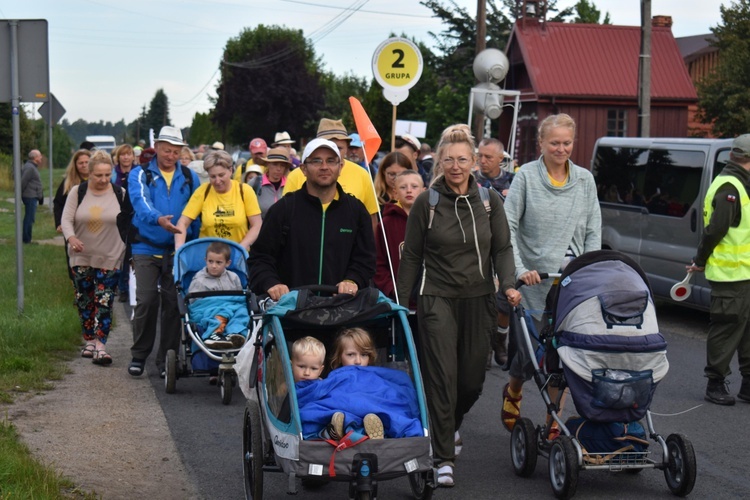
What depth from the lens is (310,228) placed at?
6.76 m

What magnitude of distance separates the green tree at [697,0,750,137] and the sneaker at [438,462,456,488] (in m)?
28.0

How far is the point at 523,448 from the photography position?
6.80 meters

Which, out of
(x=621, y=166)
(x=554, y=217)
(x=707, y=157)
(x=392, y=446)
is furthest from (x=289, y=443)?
(x=621, y=166)

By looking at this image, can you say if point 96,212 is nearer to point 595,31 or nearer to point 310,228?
point 310,228

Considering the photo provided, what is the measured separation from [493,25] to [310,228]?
4338cm

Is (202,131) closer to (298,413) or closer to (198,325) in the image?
(198,325)

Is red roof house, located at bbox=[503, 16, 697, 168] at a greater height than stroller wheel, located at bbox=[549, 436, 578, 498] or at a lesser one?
greater

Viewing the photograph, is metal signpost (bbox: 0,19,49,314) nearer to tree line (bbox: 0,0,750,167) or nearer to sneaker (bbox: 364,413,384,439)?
sneaker (bbox: 364,413,384,439)

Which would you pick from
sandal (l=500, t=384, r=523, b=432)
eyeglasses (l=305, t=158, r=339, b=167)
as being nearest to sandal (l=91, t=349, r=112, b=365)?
sandal (l=500, t=384, r=523, b=432)

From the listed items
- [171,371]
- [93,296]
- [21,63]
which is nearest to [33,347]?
[93,296]

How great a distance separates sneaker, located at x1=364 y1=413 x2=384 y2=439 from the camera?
17.4 ft

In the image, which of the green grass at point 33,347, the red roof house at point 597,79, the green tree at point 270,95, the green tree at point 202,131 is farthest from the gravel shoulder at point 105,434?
the green tree at point 202,131

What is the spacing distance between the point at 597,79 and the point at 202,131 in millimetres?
89870

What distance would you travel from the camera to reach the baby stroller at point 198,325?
9.12 metres
